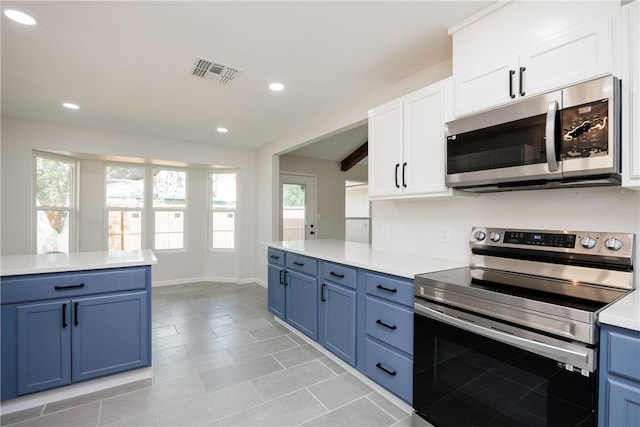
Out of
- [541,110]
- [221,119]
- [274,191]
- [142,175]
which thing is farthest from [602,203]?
[142,175]

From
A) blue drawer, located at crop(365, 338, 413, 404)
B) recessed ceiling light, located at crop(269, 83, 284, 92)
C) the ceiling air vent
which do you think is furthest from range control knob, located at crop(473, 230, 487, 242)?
the ceiling air vent

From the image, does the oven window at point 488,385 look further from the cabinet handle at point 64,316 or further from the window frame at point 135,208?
the window frame at point 135,208

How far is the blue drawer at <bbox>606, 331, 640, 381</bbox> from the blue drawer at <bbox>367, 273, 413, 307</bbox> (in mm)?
890

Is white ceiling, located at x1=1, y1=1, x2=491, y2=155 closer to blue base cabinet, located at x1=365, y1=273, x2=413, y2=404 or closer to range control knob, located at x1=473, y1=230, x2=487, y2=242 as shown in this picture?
range control knob, located at x1=473, y1=230, x2=487, y2=242

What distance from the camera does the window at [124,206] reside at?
192 inches

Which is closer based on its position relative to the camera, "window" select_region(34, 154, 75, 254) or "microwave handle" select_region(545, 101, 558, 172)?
"microwave handle" select_region(545, 101, 558, 172)

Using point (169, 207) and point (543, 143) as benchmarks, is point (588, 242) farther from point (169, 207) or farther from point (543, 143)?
point (169, 207)

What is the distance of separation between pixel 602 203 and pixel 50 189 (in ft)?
19.3

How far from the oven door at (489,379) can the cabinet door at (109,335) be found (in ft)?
6.49

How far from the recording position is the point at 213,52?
7.45 ft

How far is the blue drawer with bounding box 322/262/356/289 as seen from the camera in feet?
7.47

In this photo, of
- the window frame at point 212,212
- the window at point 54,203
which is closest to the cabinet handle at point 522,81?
the window frame at point 212,212

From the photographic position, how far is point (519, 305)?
4.30 feet

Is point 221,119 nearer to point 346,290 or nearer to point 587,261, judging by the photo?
point 346,290
